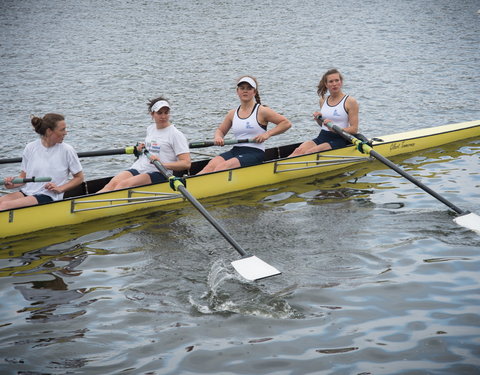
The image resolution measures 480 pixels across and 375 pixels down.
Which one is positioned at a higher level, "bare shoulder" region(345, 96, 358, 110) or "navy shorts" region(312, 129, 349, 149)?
"bare shoulder" region(345, 96, 358, 110)

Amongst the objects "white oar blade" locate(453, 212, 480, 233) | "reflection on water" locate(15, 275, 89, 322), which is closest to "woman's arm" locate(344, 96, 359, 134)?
"white oar blade" locate(453, 212, 480, 233)

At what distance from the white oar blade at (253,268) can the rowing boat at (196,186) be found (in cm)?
251

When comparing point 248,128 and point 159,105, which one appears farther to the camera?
point 248,128

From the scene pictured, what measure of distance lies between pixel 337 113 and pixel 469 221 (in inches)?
137

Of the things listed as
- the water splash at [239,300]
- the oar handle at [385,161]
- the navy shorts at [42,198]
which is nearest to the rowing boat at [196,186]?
the navy shorts at [42,198]

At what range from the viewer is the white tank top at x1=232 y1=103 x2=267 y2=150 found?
10938mm

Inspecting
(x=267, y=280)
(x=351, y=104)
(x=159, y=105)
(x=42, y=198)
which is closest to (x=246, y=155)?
(x=159, y=105)

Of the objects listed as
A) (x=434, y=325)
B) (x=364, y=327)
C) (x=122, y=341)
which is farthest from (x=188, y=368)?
(x=434, y=325)

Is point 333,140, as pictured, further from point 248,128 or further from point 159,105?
point 159,105

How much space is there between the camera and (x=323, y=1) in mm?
47844

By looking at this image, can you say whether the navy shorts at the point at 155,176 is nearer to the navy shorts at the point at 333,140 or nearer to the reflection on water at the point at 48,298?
the reflection on water at the point at 48,298

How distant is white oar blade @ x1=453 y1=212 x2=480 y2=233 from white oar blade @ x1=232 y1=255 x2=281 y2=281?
10.8ft

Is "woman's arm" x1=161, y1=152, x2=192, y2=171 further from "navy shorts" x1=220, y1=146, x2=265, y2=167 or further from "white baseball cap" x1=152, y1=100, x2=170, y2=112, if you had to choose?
"navy shorts" x1=220, y1=146, x2=265, y2=167

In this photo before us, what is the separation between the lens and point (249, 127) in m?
11.0
